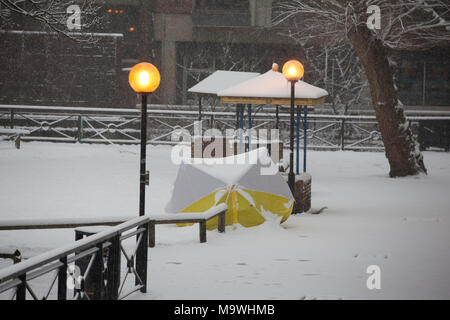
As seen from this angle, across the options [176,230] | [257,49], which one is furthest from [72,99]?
[176,230]

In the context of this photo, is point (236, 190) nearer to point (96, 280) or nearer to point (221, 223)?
point (221, 223)

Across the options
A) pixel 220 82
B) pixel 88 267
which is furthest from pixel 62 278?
pixel 220 82

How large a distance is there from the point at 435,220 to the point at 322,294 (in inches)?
210

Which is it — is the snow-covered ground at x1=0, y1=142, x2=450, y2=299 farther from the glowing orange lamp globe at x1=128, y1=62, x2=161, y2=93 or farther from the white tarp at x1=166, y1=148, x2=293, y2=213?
the glowing orange lamp globe at x1=128, y1=62, x2=161, y2=93

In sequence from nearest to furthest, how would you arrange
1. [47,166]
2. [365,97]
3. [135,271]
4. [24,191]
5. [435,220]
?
[135,271]
[435,220]
[24,191]
[47,166]
[365,97]

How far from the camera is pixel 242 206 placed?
10.2 m

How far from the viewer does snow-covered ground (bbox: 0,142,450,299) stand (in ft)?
22.6

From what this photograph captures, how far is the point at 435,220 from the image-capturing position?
11188mm

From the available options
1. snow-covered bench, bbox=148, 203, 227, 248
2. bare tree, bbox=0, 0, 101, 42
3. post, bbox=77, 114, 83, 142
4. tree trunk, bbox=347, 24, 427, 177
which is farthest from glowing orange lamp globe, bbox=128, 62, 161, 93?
post, bbox=77, 114, 83, 142

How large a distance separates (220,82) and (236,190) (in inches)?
364

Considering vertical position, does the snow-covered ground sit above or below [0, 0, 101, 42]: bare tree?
below

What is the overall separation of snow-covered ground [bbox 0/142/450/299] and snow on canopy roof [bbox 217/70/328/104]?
7.23ft

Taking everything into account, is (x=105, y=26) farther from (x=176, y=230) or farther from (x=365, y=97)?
(x=176, y=230)

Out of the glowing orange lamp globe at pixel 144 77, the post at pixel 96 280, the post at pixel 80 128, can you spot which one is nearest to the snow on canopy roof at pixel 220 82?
the post at pixel 80 128
